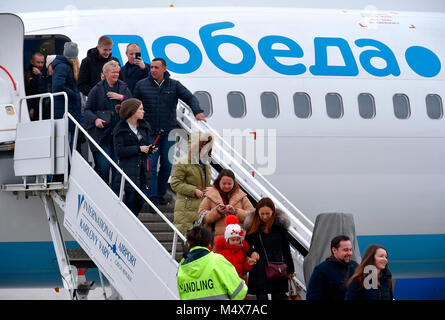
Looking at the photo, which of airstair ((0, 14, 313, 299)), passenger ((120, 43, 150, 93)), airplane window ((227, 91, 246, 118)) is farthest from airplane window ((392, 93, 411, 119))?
passenger ((120, 43, 150, 93))

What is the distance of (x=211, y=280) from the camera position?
561 cm

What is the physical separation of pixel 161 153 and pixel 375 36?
590 centimetres

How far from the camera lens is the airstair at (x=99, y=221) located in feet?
26.0

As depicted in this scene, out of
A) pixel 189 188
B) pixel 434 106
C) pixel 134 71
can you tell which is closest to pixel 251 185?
pixel 189 188

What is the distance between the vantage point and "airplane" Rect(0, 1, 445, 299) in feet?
40.3

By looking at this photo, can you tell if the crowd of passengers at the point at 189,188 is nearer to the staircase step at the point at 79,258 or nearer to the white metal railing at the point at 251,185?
the white metal railing at the point at 251,185

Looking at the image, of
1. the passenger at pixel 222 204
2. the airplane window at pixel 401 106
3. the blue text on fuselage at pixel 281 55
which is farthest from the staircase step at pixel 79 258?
the airplane window at pixel 401 106

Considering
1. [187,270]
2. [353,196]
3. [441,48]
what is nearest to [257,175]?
[353,196]

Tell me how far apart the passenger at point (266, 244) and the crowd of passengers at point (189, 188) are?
0.4 inches

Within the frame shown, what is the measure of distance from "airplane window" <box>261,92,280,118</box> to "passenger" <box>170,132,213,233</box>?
13.0 ft

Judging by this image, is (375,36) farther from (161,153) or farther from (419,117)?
(161,153)

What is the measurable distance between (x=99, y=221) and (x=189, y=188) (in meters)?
1.09

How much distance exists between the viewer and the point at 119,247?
816 cm

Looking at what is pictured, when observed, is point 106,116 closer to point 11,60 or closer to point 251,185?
point 11,60
